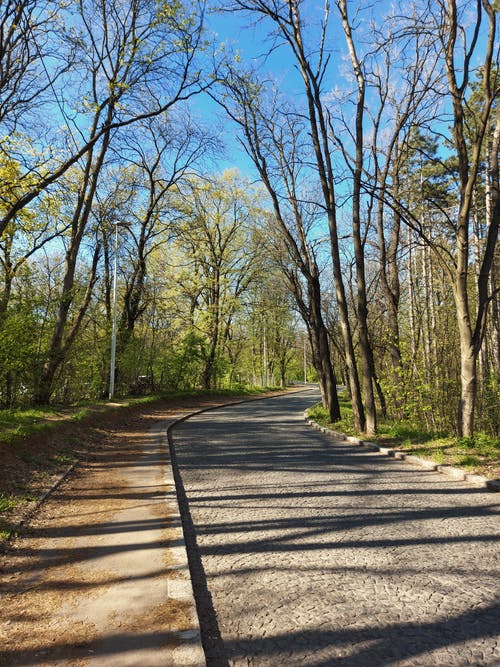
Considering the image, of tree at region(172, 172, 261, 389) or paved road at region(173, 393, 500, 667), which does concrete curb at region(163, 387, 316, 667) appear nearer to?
paved road at region(173, 393, 500, 667)

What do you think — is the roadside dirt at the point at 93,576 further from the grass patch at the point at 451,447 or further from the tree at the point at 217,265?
the tree at the point at 217,265

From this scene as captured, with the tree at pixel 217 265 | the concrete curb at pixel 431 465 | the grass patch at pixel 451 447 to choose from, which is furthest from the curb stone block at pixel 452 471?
the tree at pixel 217 265

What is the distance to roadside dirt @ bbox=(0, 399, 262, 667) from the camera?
283 cm

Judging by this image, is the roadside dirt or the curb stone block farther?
the curb stone block

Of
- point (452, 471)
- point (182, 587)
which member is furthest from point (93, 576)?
point (452, 471)

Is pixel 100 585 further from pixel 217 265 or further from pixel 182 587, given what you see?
pixel 217 265

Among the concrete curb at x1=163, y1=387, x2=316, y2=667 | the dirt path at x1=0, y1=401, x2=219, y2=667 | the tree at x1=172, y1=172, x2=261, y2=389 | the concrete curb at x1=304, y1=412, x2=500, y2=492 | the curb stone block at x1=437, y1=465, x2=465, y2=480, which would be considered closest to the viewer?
the concrete curb at x1=163, y1=387, x2=316, y2=667

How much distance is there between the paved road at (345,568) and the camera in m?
2.85

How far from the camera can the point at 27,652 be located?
2.78m

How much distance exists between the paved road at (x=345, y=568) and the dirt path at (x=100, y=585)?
0.27 metres

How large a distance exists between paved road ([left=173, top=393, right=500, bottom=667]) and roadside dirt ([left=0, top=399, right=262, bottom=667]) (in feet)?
1.11

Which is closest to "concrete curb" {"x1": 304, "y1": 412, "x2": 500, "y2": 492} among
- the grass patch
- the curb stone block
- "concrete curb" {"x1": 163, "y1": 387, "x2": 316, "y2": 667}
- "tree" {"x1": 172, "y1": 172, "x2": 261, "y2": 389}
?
the curb stone block

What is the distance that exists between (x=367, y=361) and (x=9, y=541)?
9.71m

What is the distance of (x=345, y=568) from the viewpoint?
13.0ft
